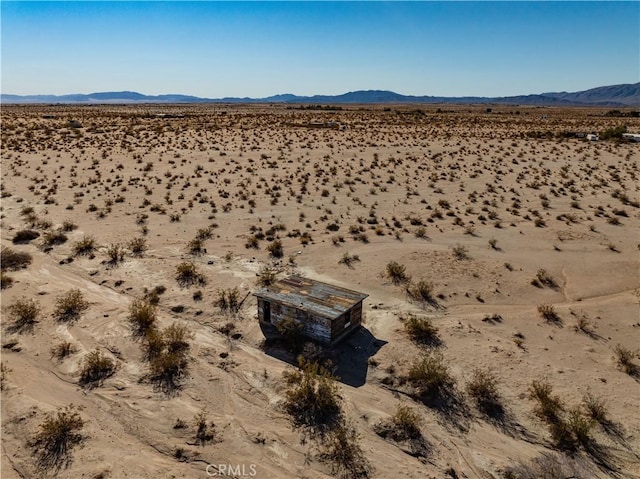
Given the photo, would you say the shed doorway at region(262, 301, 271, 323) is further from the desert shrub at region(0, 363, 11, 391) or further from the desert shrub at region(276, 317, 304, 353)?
the desert shrub at region(0, 363, 11, 391)

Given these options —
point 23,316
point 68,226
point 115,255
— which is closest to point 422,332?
point 23,316

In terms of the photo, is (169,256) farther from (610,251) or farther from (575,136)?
(575,136)

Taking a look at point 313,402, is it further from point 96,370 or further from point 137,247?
point 137,247

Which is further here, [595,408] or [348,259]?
[348,259]

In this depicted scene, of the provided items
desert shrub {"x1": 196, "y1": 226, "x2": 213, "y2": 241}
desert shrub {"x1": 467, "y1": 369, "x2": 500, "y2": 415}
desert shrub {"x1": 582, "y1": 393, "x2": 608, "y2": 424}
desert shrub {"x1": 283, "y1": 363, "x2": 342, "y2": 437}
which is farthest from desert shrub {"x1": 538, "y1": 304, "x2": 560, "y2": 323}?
desert shrub {"x1": 196, "y1": 226, "x2": 213, "y2": 241}

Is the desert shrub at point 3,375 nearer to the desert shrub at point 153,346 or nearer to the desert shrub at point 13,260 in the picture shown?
the desert shrub at point 153,346

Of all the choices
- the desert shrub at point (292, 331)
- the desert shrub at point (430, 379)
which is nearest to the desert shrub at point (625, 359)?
the desert shrub at point (430, 379)
